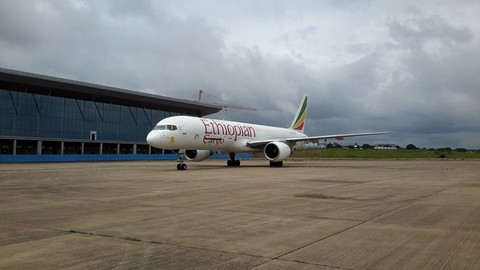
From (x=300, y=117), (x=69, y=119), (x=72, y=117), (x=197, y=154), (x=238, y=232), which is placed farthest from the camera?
(x=72, y=117)

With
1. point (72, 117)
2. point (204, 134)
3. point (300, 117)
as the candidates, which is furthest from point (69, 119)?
point (204, 134)

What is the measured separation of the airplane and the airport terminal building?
2531 cm

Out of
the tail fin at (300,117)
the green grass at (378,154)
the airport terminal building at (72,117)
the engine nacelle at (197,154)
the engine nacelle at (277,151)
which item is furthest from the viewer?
the green grass at (378,154)

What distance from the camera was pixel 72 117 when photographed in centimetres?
6725

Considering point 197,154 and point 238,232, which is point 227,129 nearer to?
point 197,154

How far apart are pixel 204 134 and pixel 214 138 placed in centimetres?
143

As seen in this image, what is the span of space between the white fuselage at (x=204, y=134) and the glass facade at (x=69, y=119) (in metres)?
41.4

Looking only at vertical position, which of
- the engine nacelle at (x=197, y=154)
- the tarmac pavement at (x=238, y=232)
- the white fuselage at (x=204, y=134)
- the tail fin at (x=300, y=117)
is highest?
the tail fin at (x=300, y=117)

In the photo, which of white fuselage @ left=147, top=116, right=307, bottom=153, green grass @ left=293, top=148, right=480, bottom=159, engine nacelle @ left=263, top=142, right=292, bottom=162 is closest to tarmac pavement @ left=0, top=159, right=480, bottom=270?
white fuselage @ left=147, top=116, right=307, bottom=153

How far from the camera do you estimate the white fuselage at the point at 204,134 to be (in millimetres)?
25844

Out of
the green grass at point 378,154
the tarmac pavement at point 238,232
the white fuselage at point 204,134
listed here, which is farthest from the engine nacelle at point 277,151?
the green grass at point 378,154

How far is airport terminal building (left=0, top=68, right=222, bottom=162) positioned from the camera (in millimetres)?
58875

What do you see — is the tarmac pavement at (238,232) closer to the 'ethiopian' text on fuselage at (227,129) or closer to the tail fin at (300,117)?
the 'ethiopian' text on fuselage at (227,129)

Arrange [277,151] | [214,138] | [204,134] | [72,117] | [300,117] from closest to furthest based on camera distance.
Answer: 1. [204,134]
2. [214,138]
3. [277,151]
4. [300,117]
5. [72,117]
